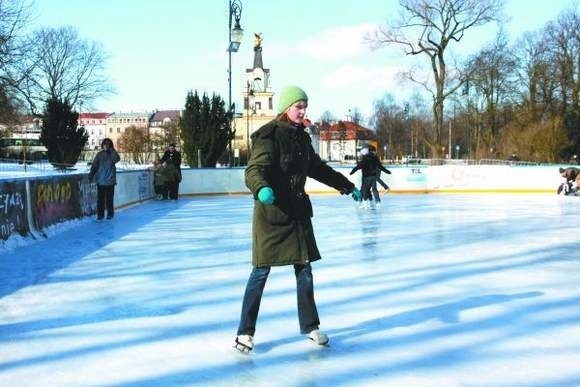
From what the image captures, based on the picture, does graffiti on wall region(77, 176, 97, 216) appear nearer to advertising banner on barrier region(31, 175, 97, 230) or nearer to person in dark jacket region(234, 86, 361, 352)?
advertising banner on barrier region(31, 175, 97, 230)

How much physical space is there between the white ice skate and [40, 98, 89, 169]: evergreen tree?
26562 mm

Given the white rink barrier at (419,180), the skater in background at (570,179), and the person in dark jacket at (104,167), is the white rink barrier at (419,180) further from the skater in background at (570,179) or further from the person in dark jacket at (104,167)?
the person in dark jacket at (104,167)

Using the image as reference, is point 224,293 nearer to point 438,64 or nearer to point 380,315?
point 380,315

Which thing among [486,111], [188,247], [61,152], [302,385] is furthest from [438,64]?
[302,385]

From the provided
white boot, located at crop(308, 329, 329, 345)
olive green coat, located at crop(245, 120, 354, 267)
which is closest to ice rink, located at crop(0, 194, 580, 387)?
white boot, located at crop(308, 329, 329, 345)

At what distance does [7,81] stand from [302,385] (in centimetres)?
2218

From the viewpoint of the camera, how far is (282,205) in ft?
11.9

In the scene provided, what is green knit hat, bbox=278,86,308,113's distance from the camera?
11.9ft

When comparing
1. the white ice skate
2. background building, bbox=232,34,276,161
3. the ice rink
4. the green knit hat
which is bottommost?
the ice rink

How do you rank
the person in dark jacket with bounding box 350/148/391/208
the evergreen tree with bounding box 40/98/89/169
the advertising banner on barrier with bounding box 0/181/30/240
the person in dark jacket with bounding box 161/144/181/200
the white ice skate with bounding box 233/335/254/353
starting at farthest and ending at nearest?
1. the evergreen tree with bounding box 40/98/89/169
2. the person in dark jacket with bounding box 161/144/181/200
3. the person in dark jacket with bounding box 350/148/391/208
4. the advertising banner on barrier with bounding box 0/181/30/240
5. the white ice skate with bounding box 233/335/254/353

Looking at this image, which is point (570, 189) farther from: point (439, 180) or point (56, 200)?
point (56, 200)

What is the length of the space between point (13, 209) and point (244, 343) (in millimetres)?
6139

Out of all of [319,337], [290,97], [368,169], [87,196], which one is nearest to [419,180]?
[368,169]

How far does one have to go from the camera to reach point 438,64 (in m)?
33.0
